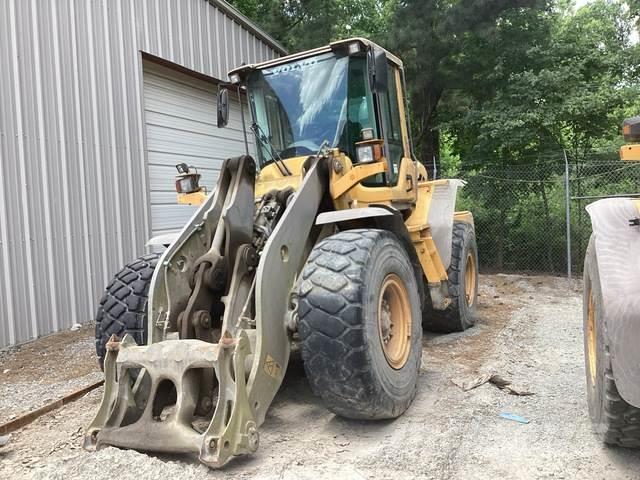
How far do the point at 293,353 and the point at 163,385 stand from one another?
4.95ft

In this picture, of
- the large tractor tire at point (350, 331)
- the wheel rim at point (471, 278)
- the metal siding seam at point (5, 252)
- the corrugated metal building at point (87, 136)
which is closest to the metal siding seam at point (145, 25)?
the corrugated metal building at point (87, 136)

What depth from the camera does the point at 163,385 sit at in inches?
137

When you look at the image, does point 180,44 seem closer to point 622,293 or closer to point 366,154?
point 366,154

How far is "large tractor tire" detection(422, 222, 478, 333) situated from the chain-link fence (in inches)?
161

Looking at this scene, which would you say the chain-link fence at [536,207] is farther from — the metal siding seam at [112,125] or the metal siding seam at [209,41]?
the metal siding seam at [112,125]

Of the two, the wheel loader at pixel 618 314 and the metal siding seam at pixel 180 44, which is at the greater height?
the metal siding seam at pixel 180 44

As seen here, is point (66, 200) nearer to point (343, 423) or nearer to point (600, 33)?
point (343, 423)

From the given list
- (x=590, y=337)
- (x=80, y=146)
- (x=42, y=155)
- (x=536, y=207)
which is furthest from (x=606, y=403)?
(x=536, y=207)

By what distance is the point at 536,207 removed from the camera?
1117 centimetres

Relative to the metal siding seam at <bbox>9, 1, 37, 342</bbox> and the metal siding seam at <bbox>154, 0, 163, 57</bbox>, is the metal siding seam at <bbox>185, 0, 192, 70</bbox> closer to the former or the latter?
the metal siding seam at <bbox>154, 0, 163, 57</bbox>

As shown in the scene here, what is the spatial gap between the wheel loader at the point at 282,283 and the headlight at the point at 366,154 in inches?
0.5

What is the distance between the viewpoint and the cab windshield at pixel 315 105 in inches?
197

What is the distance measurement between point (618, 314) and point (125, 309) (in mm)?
3317

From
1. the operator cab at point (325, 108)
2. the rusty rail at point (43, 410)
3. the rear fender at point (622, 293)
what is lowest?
the rusty rail at point (43, 410)
